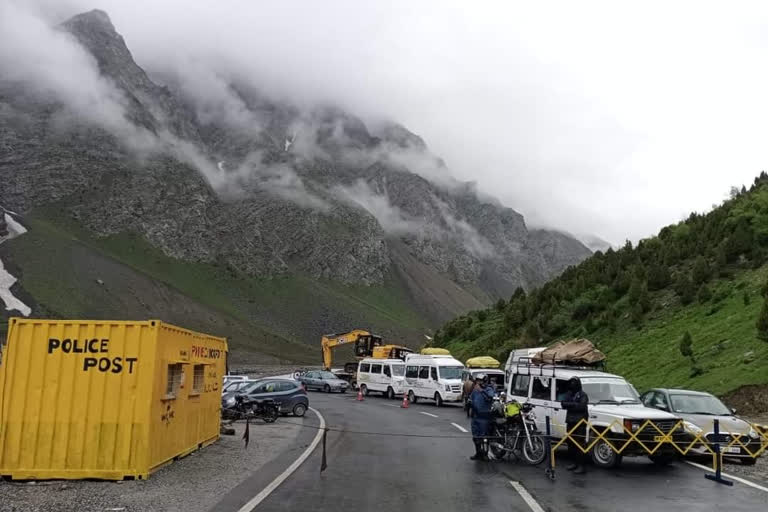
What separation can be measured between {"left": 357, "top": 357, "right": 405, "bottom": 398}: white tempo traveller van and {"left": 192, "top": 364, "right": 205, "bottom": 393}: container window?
22.9 metres

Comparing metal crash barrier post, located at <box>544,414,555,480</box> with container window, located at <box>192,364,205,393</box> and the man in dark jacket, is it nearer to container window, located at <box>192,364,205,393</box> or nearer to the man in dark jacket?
the man in dark jacket

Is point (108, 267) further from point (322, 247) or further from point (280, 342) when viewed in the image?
point (322, 247)

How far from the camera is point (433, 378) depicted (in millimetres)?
34250

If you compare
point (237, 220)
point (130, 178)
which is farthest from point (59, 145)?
point (237, 220)

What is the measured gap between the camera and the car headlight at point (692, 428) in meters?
14.4

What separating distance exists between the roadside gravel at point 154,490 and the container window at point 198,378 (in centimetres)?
141

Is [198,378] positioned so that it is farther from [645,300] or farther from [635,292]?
[635,292]

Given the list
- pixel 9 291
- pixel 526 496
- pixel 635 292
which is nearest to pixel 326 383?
pixel 635 292

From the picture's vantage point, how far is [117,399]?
1148cm

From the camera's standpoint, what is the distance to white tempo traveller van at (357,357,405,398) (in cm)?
3843

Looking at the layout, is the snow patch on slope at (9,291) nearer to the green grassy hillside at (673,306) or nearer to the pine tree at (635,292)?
the green grassy hillside at (673,306)

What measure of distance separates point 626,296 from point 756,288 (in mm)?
9522

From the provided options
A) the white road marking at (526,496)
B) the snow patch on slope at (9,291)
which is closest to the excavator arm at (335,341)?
the white road marking at (526,496)

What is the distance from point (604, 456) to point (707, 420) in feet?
10.4
